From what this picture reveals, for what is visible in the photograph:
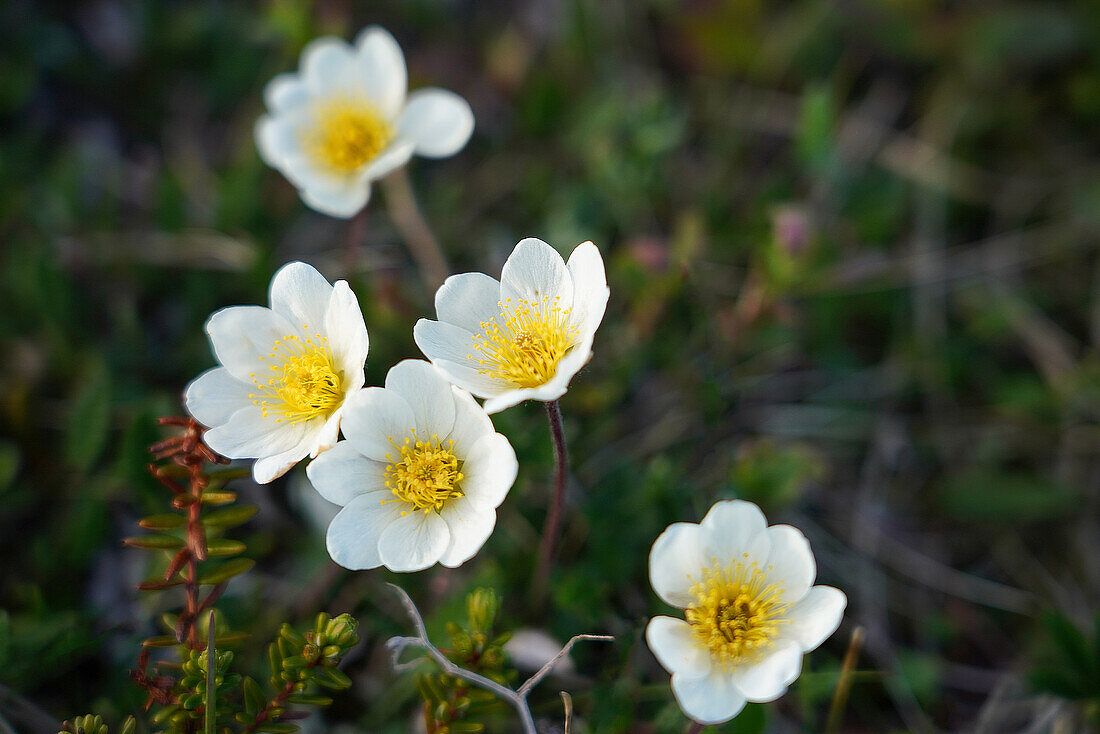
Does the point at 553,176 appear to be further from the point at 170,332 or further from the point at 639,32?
the point at 170,332

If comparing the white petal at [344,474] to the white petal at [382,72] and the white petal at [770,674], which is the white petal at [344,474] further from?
the white petal at [382,72]

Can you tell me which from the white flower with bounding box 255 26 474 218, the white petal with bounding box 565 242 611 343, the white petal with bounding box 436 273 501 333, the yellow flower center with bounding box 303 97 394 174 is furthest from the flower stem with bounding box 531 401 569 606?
the yellow flower center with bounding box 303 97 394 174

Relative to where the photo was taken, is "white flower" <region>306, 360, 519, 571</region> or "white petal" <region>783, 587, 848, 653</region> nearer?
Answer: "white petal" <region>783, 587, 848, 653</region>

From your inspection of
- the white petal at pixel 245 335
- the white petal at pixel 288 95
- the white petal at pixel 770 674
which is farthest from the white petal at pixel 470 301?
the white petal at pixel 288 95

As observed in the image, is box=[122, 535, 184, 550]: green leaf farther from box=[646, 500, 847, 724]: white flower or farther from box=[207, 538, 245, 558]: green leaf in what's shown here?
box=[646, 500, 847, 724]: white flower

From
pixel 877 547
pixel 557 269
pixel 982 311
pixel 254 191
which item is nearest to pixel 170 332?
pixel 254 191

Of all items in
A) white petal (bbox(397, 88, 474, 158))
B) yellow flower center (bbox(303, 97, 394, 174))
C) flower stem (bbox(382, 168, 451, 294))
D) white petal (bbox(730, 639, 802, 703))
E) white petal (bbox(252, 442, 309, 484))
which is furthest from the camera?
flower stem (bbox(382, 168, 451, 294))
